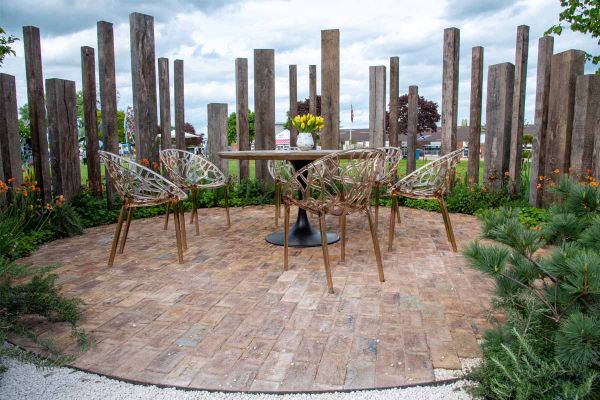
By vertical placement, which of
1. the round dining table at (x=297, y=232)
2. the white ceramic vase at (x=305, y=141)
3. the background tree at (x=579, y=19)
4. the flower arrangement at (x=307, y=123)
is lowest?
the round dining table at (x=297, y=232)

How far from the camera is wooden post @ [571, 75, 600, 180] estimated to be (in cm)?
388

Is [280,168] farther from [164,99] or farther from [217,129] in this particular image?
[164,99]

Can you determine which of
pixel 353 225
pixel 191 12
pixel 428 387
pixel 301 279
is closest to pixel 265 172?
pixel 353 225

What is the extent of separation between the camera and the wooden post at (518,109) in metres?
4.55

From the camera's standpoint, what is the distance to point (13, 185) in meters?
3.88

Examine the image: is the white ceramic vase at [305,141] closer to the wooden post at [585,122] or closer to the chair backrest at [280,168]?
the chair backrest at [280,168]

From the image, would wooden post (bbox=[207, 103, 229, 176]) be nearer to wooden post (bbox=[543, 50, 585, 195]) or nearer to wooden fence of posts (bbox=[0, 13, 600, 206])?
wooden fence of posts (bbox=[0, 13, 600, 206])

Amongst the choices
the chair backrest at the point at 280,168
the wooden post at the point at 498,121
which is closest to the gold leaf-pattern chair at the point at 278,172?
the chair backrest at the point at 280,168

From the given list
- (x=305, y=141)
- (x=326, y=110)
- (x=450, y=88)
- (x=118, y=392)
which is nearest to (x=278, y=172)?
(x=305, y=141)

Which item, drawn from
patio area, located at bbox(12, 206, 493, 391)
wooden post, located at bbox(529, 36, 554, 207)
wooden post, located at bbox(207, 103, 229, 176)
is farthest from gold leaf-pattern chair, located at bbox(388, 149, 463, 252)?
wooden post, located at bbox(207, 103, 229, 176)

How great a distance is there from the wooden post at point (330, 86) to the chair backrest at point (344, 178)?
281cm

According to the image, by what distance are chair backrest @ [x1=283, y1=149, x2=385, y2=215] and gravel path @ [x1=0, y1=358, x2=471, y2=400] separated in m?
1.25

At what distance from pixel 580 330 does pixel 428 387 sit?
23.1 inches

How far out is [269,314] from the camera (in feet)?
7.09
